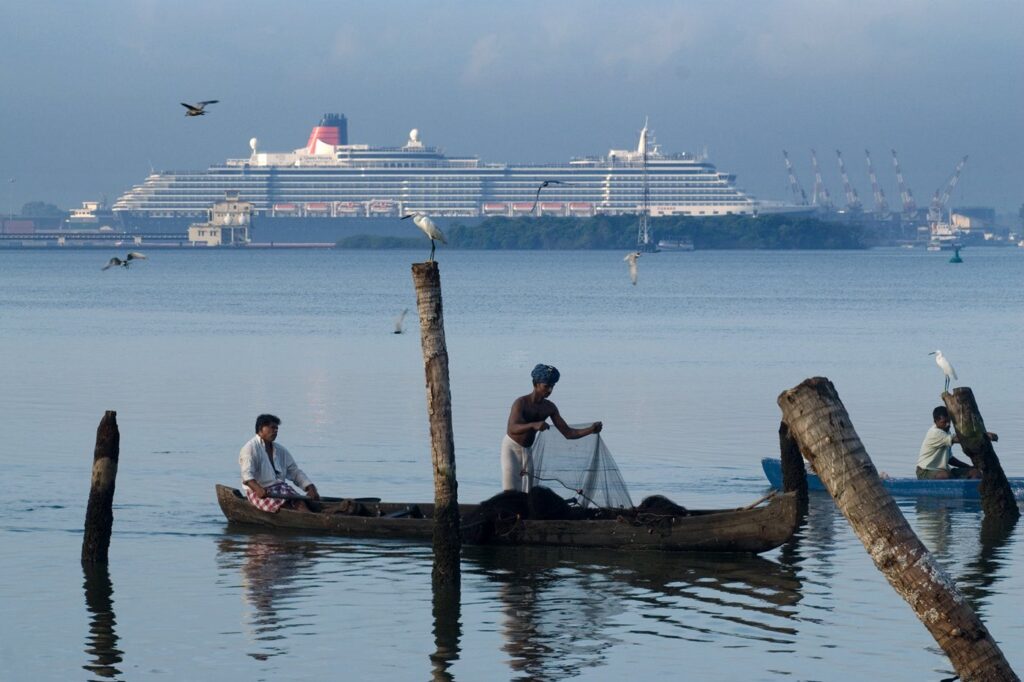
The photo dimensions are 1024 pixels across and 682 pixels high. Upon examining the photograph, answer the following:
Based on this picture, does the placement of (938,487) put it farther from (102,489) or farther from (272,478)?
(102,489)

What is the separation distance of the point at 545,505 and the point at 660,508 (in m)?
0.95

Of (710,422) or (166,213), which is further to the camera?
(166,213)

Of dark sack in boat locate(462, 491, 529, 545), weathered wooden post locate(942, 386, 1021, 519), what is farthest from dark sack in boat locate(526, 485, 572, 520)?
weathered wooden post locate(942, 386, 1021, 519)

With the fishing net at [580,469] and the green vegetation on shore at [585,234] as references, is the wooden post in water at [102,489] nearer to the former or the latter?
the fishing net at [580,469]

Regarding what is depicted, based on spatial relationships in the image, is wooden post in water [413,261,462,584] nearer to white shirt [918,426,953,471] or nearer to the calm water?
the calm water

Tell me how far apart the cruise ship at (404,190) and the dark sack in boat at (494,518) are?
162639 mm

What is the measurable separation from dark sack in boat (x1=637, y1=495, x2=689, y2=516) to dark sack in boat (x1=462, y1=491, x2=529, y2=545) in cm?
98

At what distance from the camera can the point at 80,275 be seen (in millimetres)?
116688

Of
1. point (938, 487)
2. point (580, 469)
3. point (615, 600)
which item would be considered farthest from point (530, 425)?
point (938, 487)

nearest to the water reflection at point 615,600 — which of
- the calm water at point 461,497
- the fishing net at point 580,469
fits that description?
the calm water at point 461,497

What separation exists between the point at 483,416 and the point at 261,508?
11705mm

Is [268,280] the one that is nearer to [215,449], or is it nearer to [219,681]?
[215,449]

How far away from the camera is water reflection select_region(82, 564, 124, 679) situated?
1138 centimetres

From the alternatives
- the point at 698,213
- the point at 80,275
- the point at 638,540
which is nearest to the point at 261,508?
the point at 638,540
